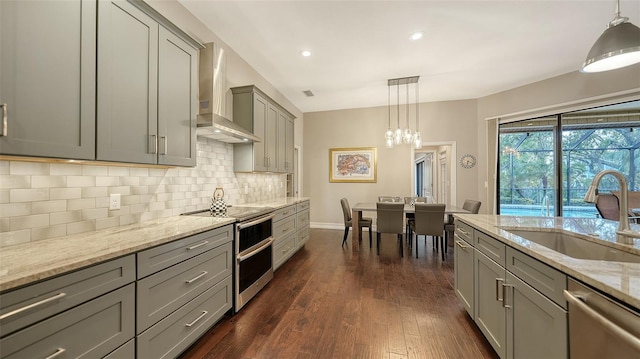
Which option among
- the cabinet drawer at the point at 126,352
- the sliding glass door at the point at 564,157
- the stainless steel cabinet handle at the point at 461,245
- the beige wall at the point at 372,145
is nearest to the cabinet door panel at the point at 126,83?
the cabinet drawer at the point at 126,352

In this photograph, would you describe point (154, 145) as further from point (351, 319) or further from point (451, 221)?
point (451, 221)

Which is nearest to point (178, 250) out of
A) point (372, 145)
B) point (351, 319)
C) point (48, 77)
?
point (48, 77)

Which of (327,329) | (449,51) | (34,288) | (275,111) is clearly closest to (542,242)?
(327,329)

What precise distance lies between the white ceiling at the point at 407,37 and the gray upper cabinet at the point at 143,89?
899 mm

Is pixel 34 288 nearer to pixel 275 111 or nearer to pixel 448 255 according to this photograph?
pixel 275 111

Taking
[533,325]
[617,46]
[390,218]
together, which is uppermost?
[617,46]

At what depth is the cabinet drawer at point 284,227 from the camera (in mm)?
2951

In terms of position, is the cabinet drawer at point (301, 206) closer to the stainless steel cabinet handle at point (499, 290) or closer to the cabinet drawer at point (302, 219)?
the cabinet drawer at point (302, 219)

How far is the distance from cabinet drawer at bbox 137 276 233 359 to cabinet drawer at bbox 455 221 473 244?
6.86ft

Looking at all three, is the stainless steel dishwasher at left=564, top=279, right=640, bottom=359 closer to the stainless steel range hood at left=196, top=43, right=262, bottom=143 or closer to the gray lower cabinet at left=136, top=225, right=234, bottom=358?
the gray lower cabinet at left=136, top=225, right=234, bottom=358

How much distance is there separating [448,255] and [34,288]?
14.5 ft

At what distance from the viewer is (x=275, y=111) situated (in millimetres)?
3686

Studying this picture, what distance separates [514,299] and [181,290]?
205cm

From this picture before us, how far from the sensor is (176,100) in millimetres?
1894
